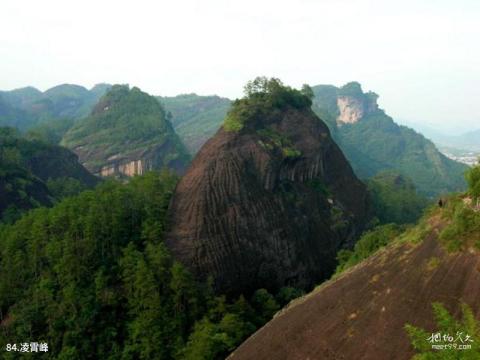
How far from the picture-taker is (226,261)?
114 feet

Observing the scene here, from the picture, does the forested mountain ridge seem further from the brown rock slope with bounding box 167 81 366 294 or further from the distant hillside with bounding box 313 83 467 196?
the distant hillside with bounding box 313 83 467 196

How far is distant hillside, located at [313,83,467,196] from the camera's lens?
5438 inches

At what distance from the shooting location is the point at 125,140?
105562mm

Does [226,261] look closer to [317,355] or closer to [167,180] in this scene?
[167,180]

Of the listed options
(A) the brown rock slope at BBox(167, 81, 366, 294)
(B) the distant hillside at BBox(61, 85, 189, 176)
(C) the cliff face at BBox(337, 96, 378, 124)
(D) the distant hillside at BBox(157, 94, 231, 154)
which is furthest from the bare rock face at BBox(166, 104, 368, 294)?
(C) the cliff face at BBox(337, 96, 378, 124)

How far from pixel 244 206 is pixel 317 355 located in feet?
64.3

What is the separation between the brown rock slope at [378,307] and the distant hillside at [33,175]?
38087 millimetres

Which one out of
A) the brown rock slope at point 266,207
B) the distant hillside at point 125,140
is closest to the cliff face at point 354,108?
the distant hillside at point 125,140

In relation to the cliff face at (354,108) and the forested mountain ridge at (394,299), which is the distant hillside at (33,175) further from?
the cliff face at (354,108)

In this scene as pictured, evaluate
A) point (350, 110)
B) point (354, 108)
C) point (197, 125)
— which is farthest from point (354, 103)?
point (197, 125)

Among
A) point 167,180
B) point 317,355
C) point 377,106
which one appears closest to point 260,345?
point 317,355

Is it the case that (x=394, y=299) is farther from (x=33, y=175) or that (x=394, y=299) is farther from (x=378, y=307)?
(x=33, y=175)

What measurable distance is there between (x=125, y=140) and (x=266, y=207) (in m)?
72.6

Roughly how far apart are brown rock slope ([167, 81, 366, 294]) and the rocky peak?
135496 mm
